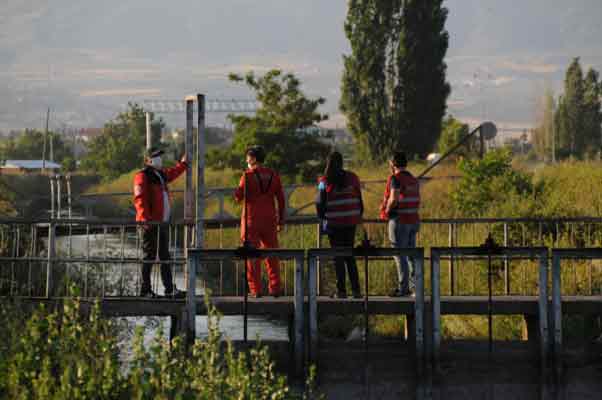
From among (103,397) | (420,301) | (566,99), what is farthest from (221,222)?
(566,99)

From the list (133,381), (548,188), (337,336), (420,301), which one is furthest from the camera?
(548,188)

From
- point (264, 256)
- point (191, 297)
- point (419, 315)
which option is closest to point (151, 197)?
point (191, 297)

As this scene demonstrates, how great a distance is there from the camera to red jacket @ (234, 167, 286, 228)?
52.9ft

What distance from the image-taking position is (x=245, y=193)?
16.2 meters

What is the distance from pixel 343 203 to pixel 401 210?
0.82 meters

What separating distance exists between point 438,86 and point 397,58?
2.72 m

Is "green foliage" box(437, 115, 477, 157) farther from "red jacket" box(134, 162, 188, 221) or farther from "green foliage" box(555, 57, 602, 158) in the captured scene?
"red jacket" box(134, 162, 188, 221)

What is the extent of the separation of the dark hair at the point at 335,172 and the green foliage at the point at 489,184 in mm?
15730

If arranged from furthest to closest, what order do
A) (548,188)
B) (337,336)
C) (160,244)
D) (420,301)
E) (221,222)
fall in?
(548,188) → (337,336) → (221,222) → (160,244) → (420,301)

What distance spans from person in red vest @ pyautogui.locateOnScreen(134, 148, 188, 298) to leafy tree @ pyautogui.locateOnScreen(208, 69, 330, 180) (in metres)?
39.0

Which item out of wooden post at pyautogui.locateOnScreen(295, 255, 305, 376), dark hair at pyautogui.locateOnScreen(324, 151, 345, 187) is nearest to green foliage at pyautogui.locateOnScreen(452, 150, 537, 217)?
dark hair at pyautogui.locateOnScreen(324, 151, 345, 187)

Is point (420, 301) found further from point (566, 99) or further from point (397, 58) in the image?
point (566, 99)

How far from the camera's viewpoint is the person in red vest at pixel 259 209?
52.9 feet

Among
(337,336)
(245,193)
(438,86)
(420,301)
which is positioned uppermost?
(438,86)
